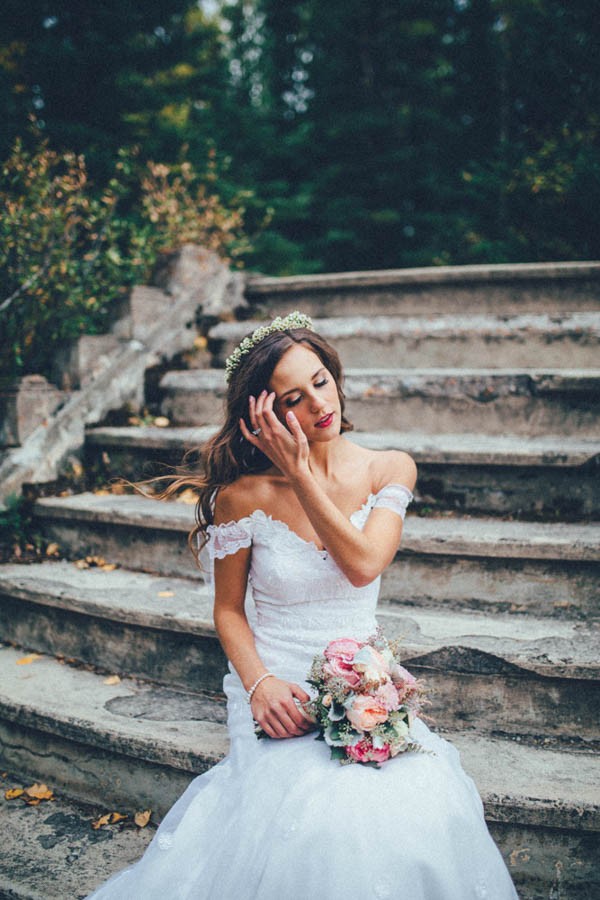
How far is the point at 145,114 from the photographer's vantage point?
8.73 m

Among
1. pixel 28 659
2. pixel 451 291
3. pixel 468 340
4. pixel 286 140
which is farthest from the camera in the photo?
pixel 286 140

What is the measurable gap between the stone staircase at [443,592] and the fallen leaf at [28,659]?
1.5 inches

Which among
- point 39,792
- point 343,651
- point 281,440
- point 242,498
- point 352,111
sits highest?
point 352,111

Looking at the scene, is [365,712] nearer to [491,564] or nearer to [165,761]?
[165,761]

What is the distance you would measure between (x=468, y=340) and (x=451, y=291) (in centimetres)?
62

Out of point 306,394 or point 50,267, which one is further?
point 50,267

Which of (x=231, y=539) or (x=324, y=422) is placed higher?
(x=324, y=422)

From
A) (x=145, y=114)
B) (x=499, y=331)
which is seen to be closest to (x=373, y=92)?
(x=145, y=114)

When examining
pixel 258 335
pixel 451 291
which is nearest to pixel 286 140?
pixel 451 291

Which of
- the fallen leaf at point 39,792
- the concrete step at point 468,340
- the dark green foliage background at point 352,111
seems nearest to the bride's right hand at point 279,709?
the fallen leaf at point 39,792

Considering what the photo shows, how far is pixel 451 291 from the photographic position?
4.38 meters

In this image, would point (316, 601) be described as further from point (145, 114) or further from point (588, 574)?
point (145, 114)

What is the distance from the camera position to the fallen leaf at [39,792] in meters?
2.41

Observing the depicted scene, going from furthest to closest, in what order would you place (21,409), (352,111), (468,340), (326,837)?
(352,111) → (468,340) → (21,409) → (326,837)
